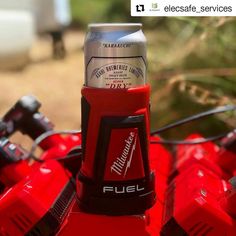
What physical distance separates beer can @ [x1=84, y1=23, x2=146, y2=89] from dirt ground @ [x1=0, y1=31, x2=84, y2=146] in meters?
1.99

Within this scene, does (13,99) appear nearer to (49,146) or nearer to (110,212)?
(49,146)

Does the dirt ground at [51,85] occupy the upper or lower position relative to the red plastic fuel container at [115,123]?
lower

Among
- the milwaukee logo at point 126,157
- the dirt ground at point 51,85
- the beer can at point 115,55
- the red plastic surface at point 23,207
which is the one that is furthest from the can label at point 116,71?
the dirt ground at point 51,85

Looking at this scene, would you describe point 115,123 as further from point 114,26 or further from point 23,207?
point 23,207

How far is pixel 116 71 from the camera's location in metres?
1.18

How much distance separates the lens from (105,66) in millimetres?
1182

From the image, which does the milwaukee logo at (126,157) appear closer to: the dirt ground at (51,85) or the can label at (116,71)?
the can label at (116,71)

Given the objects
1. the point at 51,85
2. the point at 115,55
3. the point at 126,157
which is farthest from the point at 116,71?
the point at 51,85

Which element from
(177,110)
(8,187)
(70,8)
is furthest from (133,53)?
(70,8)

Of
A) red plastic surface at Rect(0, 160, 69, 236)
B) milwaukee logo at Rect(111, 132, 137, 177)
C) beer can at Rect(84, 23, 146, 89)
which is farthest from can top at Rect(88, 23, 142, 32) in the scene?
red plastic surface at Rect(0, 160, 69, 236)

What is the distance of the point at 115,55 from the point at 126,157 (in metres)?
0.23

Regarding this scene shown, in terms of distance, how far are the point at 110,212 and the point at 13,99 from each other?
2.60 m

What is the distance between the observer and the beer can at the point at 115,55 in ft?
3.83

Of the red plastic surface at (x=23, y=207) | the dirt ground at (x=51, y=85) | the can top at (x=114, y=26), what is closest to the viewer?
the can top at (x=114, y=26)
